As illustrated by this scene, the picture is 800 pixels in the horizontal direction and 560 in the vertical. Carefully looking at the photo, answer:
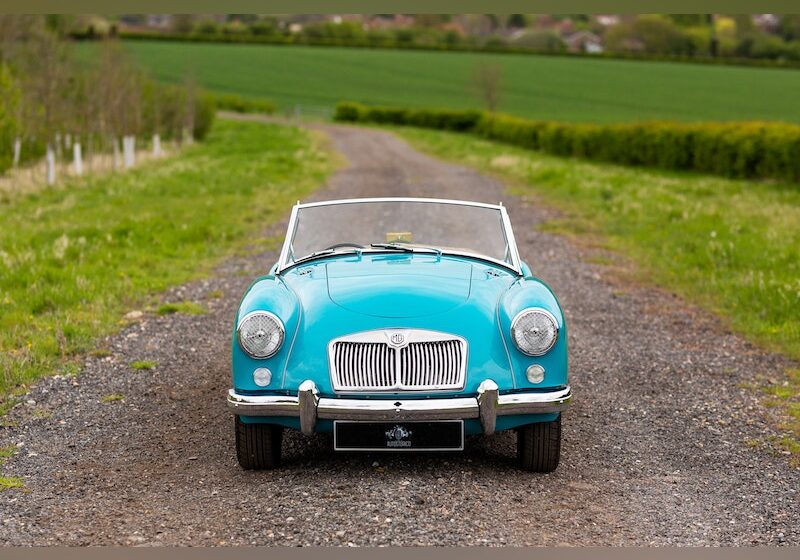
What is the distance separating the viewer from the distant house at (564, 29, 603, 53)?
88.9 metres

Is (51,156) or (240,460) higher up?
(240,460)

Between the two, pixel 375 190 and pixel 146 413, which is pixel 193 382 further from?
pixel 375 190

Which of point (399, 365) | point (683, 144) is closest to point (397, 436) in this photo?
point (399, 365)

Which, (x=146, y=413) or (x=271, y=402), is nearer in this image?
(x=271, y=402)

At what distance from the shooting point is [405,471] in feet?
18.3

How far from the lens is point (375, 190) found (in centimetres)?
2391

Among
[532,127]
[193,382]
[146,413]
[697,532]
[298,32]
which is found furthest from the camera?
[298,32]

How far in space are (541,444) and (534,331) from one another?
2.02 ft

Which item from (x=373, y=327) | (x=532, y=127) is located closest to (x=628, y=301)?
(x=373, y=327)

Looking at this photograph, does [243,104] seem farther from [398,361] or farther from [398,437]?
[398,437]

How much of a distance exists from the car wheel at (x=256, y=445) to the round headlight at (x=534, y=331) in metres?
1.43

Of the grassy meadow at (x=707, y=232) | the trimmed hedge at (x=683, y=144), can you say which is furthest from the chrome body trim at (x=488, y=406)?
the trimmed hedge at (x=683, y=144)

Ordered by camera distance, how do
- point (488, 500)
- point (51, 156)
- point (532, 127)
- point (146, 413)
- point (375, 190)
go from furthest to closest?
1. point (532, 127)
2. point (51, 156)
3. point (375, 190)
4. point (146, 413)
5. point (488, 500)

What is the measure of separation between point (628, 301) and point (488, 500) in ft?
20.4
